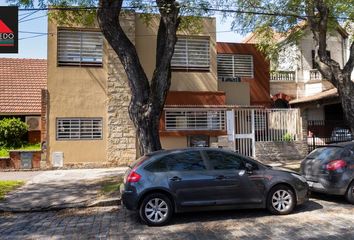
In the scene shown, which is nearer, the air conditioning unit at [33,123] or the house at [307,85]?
the air conditioning unit at [33,123]

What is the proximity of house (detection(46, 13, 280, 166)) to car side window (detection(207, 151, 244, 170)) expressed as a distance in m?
8.54


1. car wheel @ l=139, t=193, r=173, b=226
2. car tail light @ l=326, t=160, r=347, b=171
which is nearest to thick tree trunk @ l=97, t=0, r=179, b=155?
car wheel @ l=139, t=193, r=173, b=226

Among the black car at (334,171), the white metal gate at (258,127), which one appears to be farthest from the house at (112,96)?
the black car at (334,171)

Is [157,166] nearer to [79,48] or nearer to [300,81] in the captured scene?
[79,48]

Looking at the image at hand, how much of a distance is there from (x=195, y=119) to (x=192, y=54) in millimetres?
3070

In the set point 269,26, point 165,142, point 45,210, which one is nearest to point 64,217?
point 45,210

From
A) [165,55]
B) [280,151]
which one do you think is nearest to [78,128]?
[165,55]

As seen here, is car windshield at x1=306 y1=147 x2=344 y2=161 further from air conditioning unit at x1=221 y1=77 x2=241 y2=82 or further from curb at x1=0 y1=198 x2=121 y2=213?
air conditioning unit at x1=221 y1=77 x2=241 y2=82

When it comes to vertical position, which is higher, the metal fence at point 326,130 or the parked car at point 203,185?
the metal fence at point 326,130

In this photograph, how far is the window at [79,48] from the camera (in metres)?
16.9

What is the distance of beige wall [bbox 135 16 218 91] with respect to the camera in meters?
17.8

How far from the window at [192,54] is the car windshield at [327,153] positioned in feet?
29.6

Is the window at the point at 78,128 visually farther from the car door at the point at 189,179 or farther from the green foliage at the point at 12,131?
the car door at the point at 189,179

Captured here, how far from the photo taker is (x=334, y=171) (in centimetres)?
931
